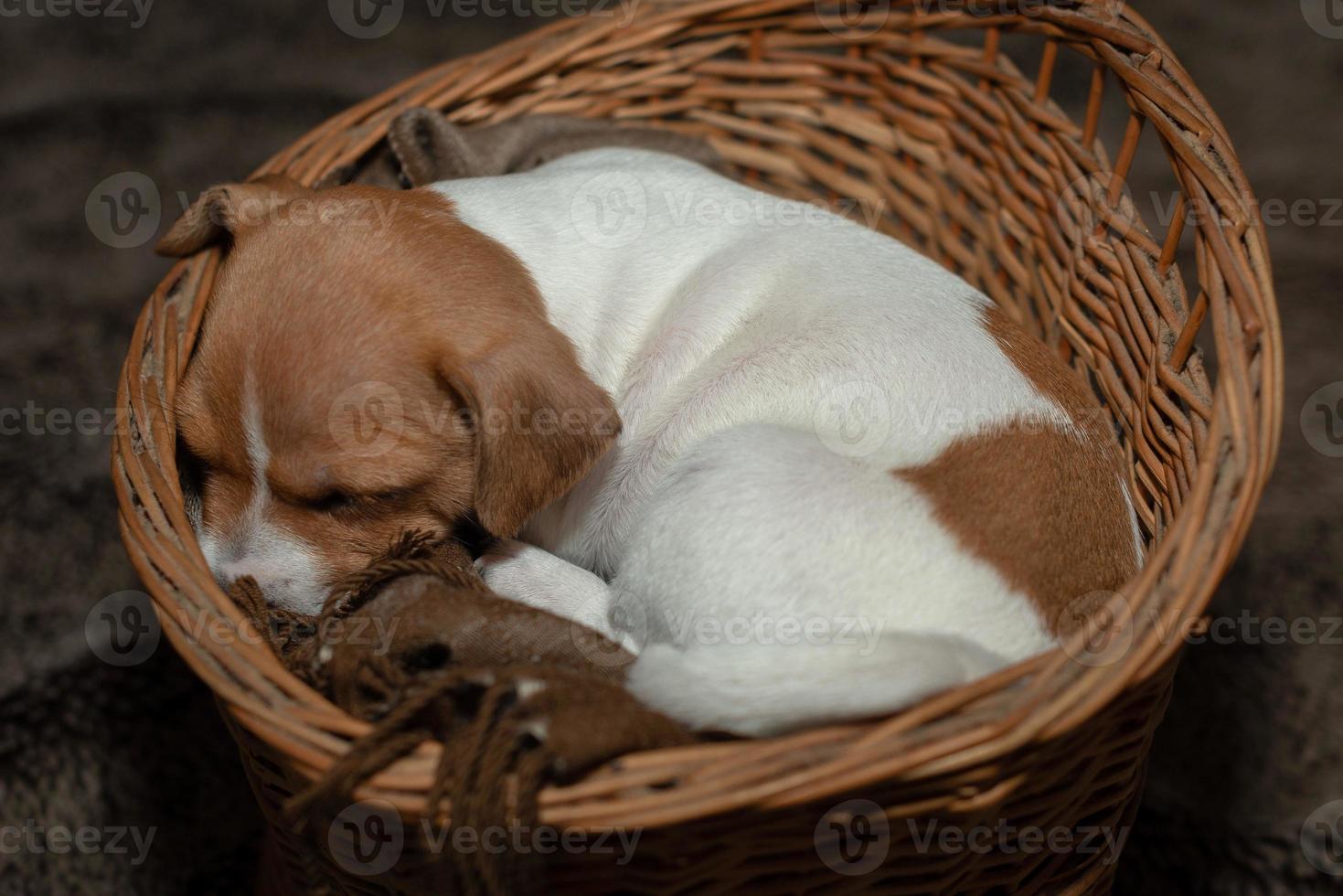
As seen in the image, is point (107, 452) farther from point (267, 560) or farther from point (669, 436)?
point (669, 436)

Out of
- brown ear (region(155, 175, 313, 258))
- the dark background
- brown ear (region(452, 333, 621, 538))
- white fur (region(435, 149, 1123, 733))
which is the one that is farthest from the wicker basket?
the dark background

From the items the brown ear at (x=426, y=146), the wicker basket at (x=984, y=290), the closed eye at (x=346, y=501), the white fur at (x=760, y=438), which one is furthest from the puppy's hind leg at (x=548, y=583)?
the brown ear at (x=426, y=146)

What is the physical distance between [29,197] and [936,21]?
3.39m

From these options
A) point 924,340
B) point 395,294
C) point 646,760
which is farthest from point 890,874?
point 395,294

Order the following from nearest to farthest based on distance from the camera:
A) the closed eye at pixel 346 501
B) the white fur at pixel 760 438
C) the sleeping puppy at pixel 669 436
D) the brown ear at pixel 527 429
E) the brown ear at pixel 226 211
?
1. the white fur at pixel 760 438
2. the sleeping puppy at pixel 669 436
3. the brown ear at pixel 527 429
4. the closed eye at pixel 346 501
5. the brown ear at pixel 226 211

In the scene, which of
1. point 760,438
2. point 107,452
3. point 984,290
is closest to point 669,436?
point 760,438

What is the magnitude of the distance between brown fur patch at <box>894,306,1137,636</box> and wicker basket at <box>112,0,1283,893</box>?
14 cm

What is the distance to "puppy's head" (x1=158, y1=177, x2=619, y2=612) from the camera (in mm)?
1980

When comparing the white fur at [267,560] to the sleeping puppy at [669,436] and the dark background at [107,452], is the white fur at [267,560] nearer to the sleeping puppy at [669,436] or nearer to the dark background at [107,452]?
the sleeping puppy at [669,436]

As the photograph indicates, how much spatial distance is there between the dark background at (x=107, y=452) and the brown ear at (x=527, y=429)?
1370 mm

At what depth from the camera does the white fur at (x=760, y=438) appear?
5.71 ft

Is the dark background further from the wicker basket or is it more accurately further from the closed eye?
the closed eye

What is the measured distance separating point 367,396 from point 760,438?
2.31 feet

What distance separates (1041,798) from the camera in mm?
1781
